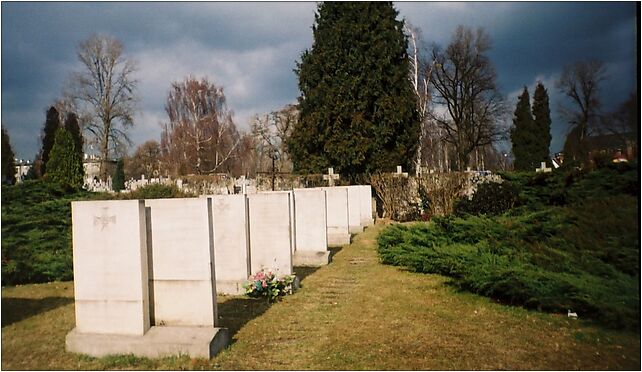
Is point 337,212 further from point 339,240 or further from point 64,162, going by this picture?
point 64,162

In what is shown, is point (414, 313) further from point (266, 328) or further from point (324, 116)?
point (324, 116)

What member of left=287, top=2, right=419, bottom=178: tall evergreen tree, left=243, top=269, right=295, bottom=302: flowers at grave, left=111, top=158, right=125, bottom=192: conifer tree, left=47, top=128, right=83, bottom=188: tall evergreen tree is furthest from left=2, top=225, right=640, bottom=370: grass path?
left=111, top=158, right=125, bottom=192: conifer tree

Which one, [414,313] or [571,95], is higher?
[571,95]

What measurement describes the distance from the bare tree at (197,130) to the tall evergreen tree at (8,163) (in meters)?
20.1

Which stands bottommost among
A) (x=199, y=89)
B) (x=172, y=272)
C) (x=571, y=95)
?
(x=172, y=272)

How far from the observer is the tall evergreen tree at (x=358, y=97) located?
64.5 ft

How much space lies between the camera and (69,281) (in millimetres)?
6805

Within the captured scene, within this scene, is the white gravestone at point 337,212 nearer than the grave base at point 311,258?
No

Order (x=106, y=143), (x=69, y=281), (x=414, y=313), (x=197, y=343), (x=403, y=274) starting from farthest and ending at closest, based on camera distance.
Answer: (x=106, y=143) → (x=403, y=274) → (x=69, y=281) → (x=414, y=313) → (x=197, y=343)

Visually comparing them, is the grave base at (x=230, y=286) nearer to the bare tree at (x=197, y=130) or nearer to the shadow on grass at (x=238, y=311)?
the shadow on grass at (x=238, y=311)

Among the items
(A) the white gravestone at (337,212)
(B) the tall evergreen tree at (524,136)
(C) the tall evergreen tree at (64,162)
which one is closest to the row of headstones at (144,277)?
(A) the white gravestone at (337,212)

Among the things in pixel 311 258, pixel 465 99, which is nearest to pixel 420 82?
pixel 465 99

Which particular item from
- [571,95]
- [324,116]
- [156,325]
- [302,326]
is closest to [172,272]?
[156,325]

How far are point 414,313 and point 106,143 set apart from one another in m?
22.6
